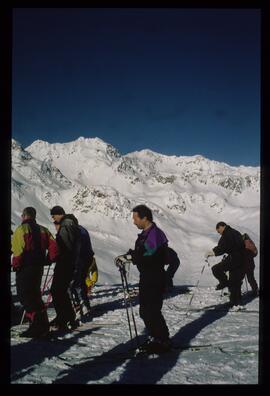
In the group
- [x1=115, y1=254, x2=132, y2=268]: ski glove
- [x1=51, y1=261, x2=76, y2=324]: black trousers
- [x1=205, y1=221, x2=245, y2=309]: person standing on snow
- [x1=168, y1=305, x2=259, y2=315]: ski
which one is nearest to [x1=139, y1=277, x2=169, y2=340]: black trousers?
[x1=115, y1=254, x2=132, y2=268]: ski glove

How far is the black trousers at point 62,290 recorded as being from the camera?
671cm

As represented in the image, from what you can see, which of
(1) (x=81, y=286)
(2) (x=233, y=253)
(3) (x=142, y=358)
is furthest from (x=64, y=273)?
(2) (x=233, y=253)

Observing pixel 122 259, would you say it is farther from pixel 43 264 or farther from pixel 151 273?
pixel 43 264

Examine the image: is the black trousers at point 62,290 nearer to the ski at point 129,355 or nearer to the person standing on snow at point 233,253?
the ski at point 129,355

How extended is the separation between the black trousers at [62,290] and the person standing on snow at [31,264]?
1.11 feet

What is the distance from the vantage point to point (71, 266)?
6.85 metres

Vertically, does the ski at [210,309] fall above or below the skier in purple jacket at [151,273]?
below

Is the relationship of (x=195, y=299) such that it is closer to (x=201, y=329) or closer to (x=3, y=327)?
(x=201, y=329)

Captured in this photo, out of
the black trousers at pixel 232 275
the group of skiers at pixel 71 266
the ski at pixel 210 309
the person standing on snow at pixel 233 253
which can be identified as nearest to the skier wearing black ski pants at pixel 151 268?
A: the group of skiers at pixel 71 266

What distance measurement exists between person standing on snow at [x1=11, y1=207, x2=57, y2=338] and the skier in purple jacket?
1.54 metres

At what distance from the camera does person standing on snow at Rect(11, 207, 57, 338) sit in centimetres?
611

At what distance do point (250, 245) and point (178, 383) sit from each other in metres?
5.88

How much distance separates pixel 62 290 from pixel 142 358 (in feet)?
6.26

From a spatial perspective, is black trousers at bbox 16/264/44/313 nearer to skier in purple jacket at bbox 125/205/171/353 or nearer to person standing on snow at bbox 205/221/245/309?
skier in purple jacket at bbox 125/205/171/353
